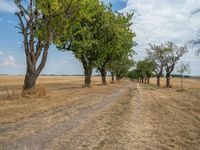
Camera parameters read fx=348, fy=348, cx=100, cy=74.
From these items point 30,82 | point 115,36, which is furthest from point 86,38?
point 30,82

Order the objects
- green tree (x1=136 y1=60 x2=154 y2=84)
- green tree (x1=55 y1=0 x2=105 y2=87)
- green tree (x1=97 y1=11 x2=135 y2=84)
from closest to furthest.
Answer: green tree (x1=55 y1=0 x2=105 y2=87), green tree (x1=97 y1=11 x2=135 y2=84), green tree (x1=136 y1=60 x2=154 y2=84)

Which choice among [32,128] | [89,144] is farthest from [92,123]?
[89,144]

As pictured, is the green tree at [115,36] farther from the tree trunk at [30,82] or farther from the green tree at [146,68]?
the green tree at [146,68]

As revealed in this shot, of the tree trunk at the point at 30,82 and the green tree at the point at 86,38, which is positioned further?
the green tree at the point at 86,38

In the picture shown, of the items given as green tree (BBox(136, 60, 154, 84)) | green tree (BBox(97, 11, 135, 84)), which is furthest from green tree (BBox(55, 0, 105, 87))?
green tree (BBox(136, 60, 154, 84))

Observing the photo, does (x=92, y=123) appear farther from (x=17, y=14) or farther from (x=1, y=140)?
(x=17, y=14)

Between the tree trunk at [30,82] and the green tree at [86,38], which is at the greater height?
the green tree at [86,38]

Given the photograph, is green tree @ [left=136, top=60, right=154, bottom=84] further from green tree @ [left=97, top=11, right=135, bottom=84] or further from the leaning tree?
the leaning tree

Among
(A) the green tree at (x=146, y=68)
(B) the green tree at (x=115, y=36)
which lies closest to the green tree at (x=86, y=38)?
(B) the green tree at (x=115, y=36)

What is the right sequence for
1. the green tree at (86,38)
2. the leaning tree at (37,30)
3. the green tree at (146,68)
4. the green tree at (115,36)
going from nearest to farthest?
the leaning tree at (37,30) < the green tree at (86,38) < the green tree at (115,36) < the green tree at (146,68)

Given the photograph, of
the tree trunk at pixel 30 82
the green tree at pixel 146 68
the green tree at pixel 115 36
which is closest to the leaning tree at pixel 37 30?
the tree trunk at pixel 30 82

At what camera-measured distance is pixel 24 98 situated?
24.2 metres

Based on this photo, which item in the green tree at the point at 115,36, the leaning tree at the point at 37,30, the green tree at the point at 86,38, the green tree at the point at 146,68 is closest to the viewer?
the leaning tree at the point at 37,30

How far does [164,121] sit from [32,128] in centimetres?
544
